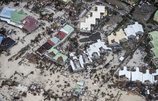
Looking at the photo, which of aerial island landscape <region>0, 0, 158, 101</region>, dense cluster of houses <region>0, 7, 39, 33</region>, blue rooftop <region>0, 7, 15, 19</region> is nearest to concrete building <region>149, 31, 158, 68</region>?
aerial island landscape <region>0, 0, 158, 101</region>

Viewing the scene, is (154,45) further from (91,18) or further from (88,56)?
(91,18)

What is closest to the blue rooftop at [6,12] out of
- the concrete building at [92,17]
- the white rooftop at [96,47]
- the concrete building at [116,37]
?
the concrete building at [92,17]

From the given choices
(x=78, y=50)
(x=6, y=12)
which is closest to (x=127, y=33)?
(x=78, y=50)

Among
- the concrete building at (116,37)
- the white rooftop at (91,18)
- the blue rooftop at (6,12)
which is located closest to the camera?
the concrete building at (116,37)

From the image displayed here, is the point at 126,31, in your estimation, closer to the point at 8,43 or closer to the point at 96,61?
the point at 96,61

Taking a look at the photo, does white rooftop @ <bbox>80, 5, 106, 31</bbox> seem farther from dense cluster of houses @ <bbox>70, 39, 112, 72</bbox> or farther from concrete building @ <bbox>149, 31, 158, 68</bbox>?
concrete building @ <bbox>149, 31, 158, 68</bbox>

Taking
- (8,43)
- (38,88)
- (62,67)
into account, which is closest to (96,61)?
(62,67)

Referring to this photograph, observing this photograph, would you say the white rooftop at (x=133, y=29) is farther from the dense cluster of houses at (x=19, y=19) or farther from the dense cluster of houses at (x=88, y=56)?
the dense cluster of houses at (x=19, y=19)
